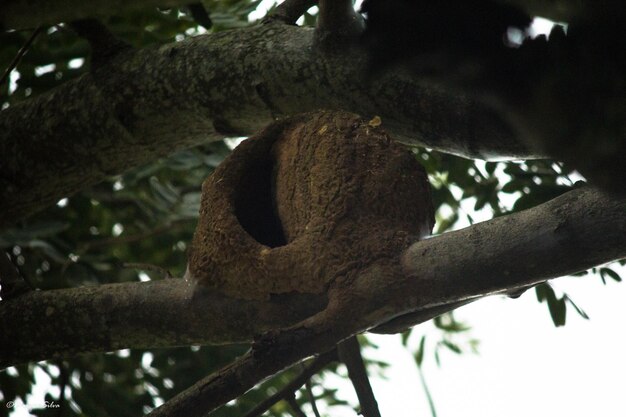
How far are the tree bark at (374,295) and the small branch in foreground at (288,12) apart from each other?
1.04m

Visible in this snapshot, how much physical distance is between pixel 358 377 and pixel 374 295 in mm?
731

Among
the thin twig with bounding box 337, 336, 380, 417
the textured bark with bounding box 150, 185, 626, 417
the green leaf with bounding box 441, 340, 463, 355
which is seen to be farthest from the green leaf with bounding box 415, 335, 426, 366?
the textured bark with bounding box 150, 185, 626, 417

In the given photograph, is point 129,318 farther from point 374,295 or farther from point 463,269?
point 463,269

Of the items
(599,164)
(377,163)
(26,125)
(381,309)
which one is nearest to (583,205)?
(381,309)

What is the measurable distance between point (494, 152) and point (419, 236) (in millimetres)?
349

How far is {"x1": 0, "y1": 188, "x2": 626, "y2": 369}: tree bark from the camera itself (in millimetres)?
1893

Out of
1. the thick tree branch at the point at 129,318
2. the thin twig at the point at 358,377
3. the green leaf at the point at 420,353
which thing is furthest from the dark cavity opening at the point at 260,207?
the green leaf at the point at 420,353

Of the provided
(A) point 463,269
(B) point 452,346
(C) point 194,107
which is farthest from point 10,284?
(B) point 452,346

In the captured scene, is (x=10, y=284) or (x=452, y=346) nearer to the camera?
(x=10, y=284)

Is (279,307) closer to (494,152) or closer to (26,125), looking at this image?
(494,152)

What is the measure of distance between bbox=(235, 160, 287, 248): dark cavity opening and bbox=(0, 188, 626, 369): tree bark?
1.00ft

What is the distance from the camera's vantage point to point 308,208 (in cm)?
253

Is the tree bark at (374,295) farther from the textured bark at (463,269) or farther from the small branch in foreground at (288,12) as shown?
the small branch in foreground at (288,12)

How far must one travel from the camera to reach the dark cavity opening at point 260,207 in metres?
2.85
